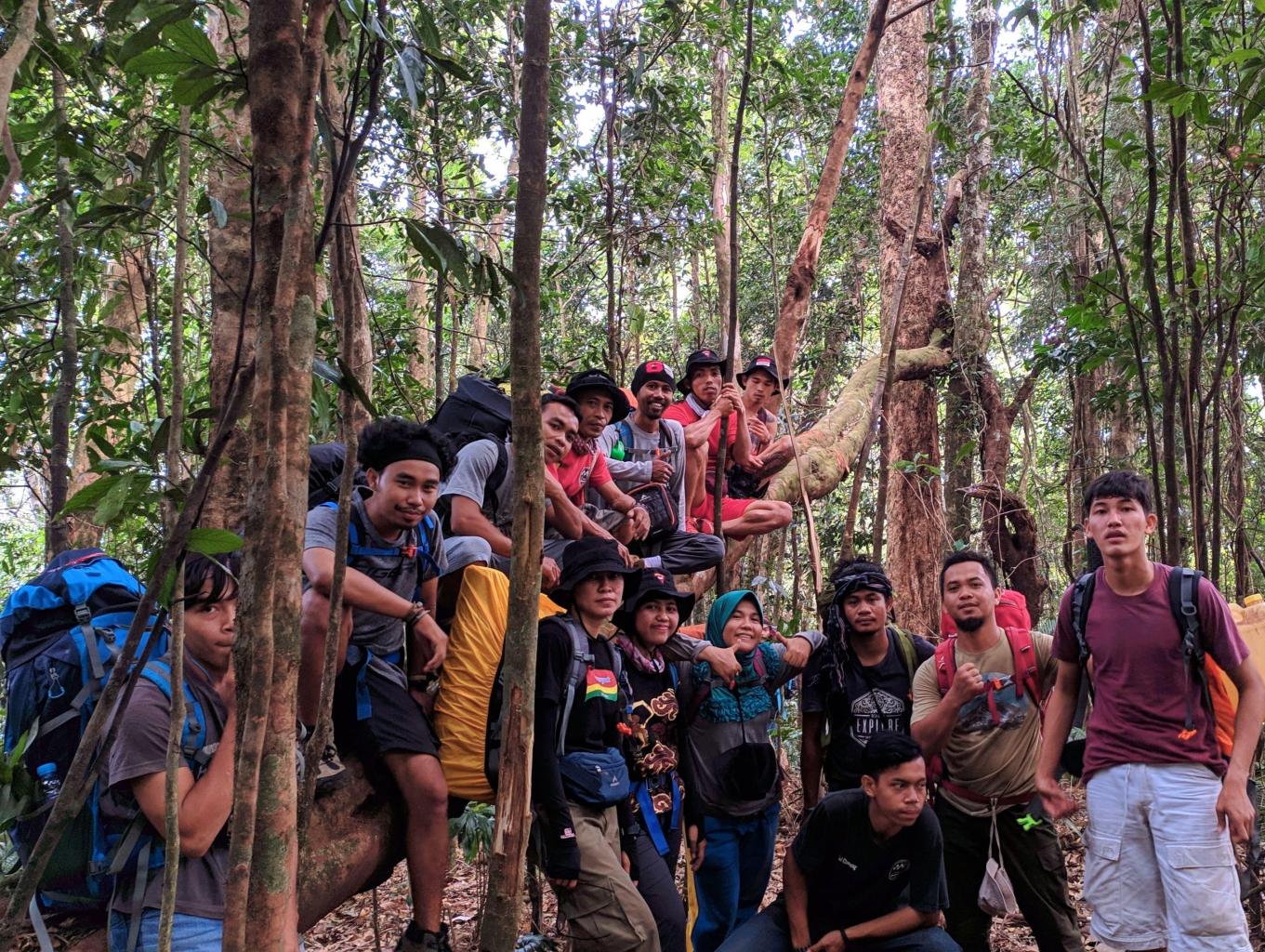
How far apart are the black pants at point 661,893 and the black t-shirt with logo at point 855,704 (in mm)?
920

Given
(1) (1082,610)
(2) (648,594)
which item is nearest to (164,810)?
(2) (648,594)

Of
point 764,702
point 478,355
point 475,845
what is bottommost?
point 475,845

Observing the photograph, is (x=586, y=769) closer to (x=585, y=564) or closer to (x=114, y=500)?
(x=585, y=564)

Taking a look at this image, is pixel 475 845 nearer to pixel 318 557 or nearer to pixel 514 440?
pixel 318 557

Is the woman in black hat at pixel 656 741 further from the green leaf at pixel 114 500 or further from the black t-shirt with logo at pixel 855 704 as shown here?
the green leaf at pixel 114 500

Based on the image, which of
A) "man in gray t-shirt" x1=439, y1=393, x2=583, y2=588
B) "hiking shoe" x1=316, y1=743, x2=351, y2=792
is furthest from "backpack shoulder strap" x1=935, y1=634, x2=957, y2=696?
"hiking shoe" x1=316, y1=743, x2=351, y2=792

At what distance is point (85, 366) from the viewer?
15.5 feet

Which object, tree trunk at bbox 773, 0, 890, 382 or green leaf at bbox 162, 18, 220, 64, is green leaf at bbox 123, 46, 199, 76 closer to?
green leaf at bbox 162, 18, 220, 64

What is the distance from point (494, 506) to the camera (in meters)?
4.53

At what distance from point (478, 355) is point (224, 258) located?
26.2 feet

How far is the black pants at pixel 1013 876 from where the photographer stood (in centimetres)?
407

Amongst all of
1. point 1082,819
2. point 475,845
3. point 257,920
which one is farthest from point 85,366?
point 1082,819

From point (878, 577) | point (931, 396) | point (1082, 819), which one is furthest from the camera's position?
point (931, 396)

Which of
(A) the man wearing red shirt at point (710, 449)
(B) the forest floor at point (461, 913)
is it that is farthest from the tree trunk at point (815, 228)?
(B) the forest floor at point (461, 913)
